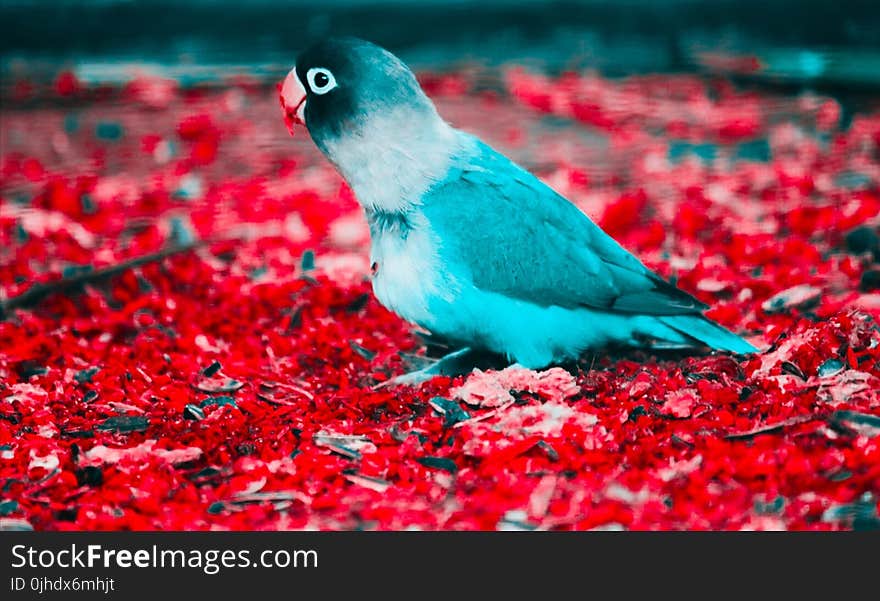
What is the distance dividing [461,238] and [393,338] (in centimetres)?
96

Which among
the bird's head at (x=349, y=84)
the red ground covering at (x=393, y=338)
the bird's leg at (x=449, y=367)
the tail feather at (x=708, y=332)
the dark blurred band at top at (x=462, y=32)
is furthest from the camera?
the dark blurred band at top at (x=462, y=32)

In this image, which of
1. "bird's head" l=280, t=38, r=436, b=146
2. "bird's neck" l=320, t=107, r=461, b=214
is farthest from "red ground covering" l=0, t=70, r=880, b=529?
"bird's head" l=280, t=38, r=436, b=146

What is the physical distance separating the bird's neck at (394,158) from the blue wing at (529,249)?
2.7 inches

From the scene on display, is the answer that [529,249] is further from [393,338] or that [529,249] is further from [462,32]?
[462,32]

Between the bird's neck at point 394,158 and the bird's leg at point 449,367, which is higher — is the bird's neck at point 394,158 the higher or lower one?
the higher one

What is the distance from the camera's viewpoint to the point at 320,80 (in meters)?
3.37

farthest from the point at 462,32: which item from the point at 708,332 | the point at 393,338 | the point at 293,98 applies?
the point at 708,332

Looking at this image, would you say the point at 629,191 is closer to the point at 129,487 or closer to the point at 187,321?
the point at 187,321

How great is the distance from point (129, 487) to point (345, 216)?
2.96m

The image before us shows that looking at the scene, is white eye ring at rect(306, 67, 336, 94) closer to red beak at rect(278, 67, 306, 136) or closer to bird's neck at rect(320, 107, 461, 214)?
red beak at rect(278, 67, 306, 136)

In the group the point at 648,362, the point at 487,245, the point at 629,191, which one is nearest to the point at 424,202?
the point at 487,245

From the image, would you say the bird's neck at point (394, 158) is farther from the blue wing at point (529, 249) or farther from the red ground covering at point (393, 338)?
the red ground covering at point (393, 338)

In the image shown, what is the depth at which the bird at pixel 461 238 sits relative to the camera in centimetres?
335

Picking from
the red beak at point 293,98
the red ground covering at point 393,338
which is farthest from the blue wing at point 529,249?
the red beak at point 293,98
